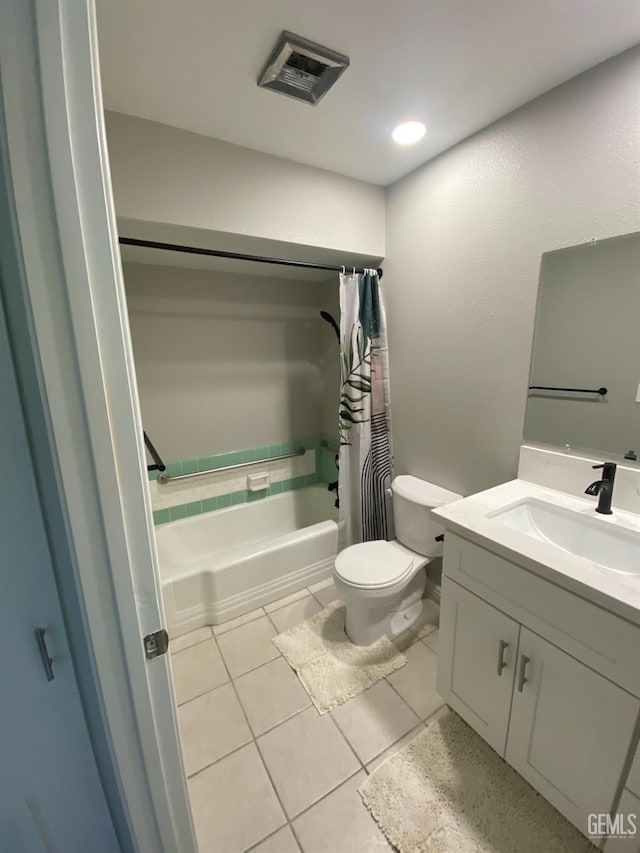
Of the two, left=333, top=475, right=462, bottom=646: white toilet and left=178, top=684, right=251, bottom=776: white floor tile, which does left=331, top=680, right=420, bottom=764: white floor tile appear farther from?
left=178, top=684, right=251, bottom=776: white floor tile

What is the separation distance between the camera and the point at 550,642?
1.00 metres

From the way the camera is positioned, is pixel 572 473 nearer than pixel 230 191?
Yes

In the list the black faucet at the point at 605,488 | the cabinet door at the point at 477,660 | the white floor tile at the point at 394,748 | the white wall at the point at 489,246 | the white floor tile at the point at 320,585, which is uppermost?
the white wall at the point at 489,246

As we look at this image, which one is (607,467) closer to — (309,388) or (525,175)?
(525,175)

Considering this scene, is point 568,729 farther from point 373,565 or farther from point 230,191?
point 230,191

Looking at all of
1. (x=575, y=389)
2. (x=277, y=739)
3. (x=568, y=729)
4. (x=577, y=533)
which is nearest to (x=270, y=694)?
(x=277, y=739)

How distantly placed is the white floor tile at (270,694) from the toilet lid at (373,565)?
0.51 metres

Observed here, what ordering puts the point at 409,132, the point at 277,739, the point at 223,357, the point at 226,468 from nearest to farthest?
1. the point at 277,739
2. the point at 409,132
3. the point at 223,357
4. the point at 226,468

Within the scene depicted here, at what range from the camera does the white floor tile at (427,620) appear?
187 centimetres

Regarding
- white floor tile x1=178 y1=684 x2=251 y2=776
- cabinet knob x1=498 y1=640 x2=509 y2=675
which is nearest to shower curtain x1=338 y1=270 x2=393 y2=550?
white floor tile x1=178 y1=684 x2=251 y2=776

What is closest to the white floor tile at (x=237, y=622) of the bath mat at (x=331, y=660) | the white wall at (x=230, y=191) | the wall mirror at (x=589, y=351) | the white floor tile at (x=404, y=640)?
the bath mat at (x=331, y=660)

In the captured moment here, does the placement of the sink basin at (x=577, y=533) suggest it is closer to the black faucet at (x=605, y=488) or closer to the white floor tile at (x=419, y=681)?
the black faucet at (x=605, y=488)

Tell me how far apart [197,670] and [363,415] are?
1583 mm

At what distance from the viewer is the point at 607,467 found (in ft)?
4.02
